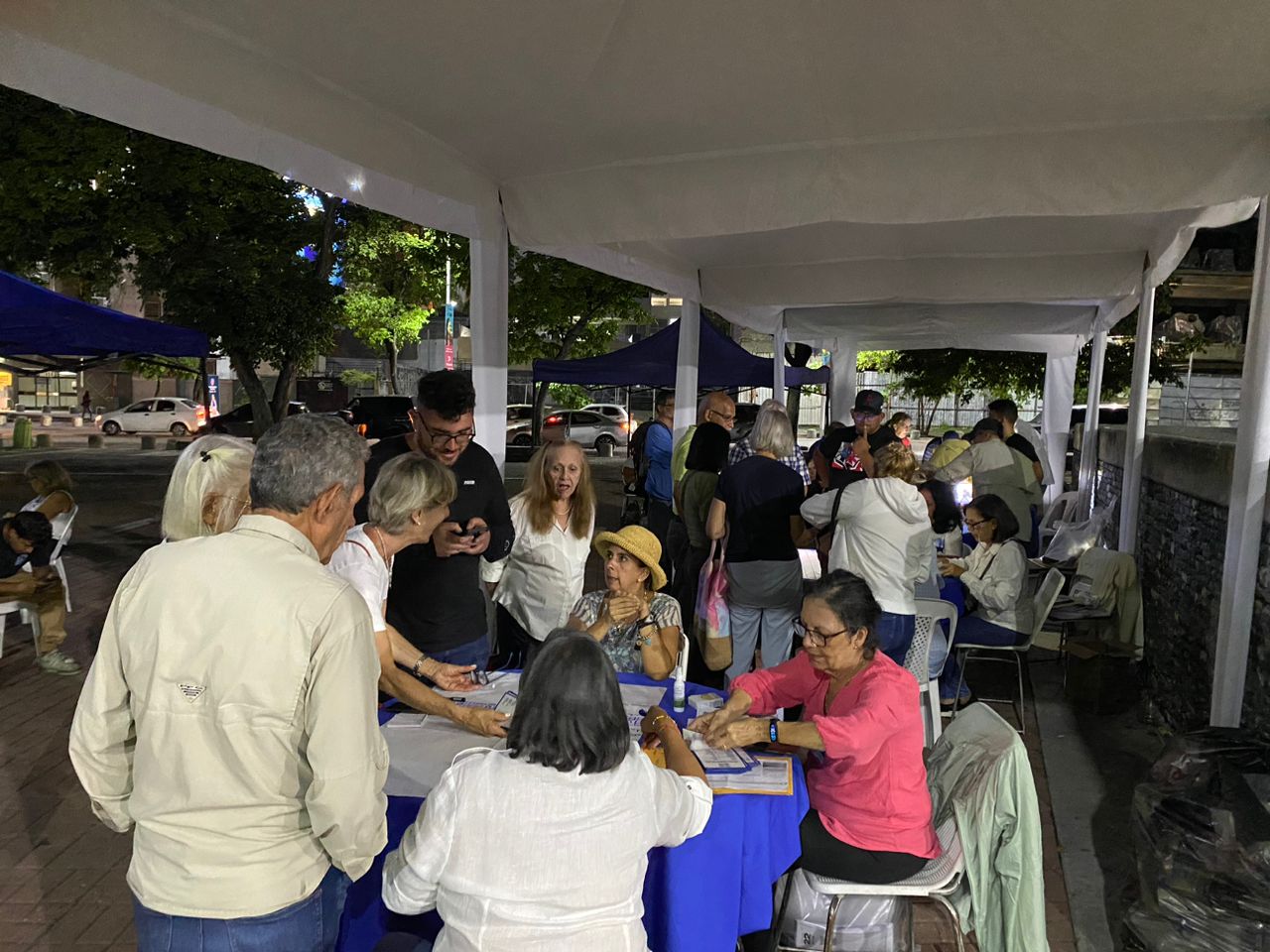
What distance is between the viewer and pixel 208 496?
2.15 metres

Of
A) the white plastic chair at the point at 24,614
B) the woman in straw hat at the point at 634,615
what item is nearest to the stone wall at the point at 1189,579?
the woman in straw hat at the point at 634,615

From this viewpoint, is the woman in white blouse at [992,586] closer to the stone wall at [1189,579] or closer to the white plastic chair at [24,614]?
the stone wall at [1189,579]

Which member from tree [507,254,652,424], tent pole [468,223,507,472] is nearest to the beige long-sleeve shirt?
tent pole [468,223,507,472]

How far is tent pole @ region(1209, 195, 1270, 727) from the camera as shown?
383cm

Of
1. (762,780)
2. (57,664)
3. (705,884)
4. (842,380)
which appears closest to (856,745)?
(762,780)

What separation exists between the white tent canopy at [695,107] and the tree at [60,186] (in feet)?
39.2

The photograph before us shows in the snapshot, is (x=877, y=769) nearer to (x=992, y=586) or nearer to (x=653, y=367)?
(x=992, y=586)

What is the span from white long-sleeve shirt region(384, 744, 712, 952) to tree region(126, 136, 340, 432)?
15.2m

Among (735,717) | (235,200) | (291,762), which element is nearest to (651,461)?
(735,717)

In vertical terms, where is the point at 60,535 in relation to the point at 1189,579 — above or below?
below

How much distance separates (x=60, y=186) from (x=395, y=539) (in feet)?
47.5

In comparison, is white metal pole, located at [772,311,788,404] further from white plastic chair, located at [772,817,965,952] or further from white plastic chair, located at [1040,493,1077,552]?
white plastic chair, located at [772,817,965,952]

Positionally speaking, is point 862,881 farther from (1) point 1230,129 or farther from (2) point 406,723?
(1) point 1230,129

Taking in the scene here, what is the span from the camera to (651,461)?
8195 millimetres
